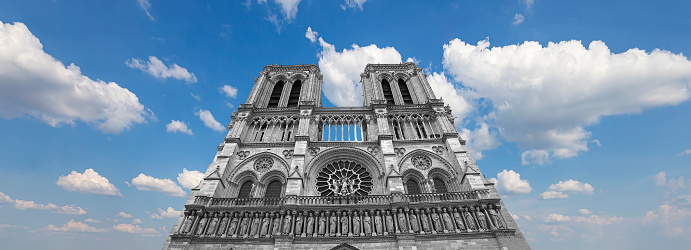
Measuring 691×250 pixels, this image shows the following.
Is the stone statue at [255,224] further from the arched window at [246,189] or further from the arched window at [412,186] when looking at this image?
the arched window at [412,186]

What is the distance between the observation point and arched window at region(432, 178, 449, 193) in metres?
19.5

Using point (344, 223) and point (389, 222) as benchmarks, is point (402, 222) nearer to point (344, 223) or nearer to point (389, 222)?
point (389, 222)

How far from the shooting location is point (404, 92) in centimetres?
3078

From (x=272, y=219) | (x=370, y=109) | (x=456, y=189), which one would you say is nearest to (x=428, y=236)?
(x=456, y=189)

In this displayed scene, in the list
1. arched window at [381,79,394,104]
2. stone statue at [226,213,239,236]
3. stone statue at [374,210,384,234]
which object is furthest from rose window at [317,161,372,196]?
arched window at [381,79,394,104]

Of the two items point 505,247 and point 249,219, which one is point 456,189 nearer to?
point 505,247

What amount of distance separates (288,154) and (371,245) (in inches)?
397

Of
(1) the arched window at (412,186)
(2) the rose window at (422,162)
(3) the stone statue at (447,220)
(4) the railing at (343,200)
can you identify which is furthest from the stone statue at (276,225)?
(2) the rose window at (422,162)

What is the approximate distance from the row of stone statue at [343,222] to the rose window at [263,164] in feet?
15.5

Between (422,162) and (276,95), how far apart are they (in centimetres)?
1831

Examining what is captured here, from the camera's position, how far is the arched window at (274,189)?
1947 cm

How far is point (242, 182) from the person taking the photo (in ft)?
65.8

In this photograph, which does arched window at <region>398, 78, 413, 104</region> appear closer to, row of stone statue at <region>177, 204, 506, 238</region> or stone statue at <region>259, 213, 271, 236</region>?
row of stone statue at <region>177, 204, 506, 238</region>

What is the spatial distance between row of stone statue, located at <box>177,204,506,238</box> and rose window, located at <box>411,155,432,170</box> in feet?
15.5
